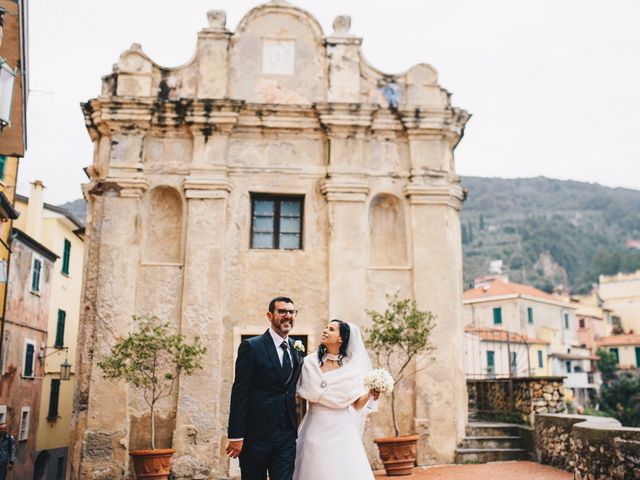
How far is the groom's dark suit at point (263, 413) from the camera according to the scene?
5.19m

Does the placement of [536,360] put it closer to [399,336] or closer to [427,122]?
[427,122]

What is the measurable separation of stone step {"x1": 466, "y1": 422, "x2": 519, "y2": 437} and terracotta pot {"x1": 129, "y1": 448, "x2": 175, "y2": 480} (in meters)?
5.79

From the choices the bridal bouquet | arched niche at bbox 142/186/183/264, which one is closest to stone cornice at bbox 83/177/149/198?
arched niche at bbox 142/186/183/264

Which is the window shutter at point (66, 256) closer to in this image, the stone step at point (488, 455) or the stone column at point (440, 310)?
the stone column at point (440, 310)

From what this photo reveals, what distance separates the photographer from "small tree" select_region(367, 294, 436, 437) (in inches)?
464

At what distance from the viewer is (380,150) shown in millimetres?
13781

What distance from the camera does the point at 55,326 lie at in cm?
2533

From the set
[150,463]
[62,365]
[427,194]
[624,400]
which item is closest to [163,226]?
[150,463]

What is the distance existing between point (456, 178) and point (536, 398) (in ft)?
15.4

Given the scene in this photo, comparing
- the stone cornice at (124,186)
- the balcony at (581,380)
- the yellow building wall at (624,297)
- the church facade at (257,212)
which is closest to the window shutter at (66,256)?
the church facade at (257,212)

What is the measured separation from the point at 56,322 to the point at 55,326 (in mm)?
195

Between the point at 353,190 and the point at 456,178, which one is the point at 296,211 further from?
the point at 456,178

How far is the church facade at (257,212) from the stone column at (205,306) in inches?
1.0

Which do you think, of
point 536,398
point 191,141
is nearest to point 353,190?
point 191,141
